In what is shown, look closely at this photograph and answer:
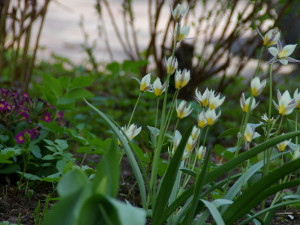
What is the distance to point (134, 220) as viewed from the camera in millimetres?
906

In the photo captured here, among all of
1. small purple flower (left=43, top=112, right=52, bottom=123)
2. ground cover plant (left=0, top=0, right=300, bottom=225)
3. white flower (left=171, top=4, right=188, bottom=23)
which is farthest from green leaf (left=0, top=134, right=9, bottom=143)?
white flower (left=171, top=4, right=188, bottom=23)

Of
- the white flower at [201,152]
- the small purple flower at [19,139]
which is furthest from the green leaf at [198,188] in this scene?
the small purple flower at [19,139]

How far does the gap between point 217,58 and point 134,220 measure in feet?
11.7

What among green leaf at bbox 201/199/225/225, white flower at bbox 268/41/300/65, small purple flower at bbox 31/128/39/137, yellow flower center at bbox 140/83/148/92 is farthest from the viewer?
Answer: small purple flower at bbox 31/128/39/137

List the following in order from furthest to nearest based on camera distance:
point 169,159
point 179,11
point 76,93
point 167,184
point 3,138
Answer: point 76,93 → point 3,138 → point 169,159 → point 179,11 → point 167,184

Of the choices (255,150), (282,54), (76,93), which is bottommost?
(255,150)

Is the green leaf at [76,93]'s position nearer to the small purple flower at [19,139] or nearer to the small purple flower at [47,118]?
the small purple flower at [47,118]

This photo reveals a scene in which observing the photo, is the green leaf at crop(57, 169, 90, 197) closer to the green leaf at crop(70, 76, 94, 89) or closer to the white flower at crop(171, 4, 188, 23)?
the white flower at crop(171, 4, 188, 23)

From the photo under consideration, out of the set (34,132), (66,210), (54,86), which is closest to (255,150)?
(66,210)

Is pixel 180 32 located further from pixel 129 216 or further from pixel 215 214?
pixel 129 216

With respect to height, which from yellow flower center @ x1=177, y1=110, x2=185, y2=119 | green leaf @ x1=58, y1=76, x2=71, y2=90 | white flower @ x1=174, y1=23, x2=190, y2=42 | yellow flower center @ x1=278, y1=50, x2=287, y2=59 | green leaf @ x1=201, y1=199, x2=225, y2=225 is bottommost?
green leaf @ x1=201, y1=199, x2=225, y2=225

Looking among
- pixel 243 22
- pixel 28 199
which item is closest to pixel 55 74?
pixel 243 22

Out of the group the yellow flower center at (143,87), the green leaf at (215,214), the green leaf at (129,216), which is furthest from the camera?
the yellow flower center at (143,87)

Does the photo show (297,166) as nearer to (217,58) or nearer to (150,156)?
(150,156)
